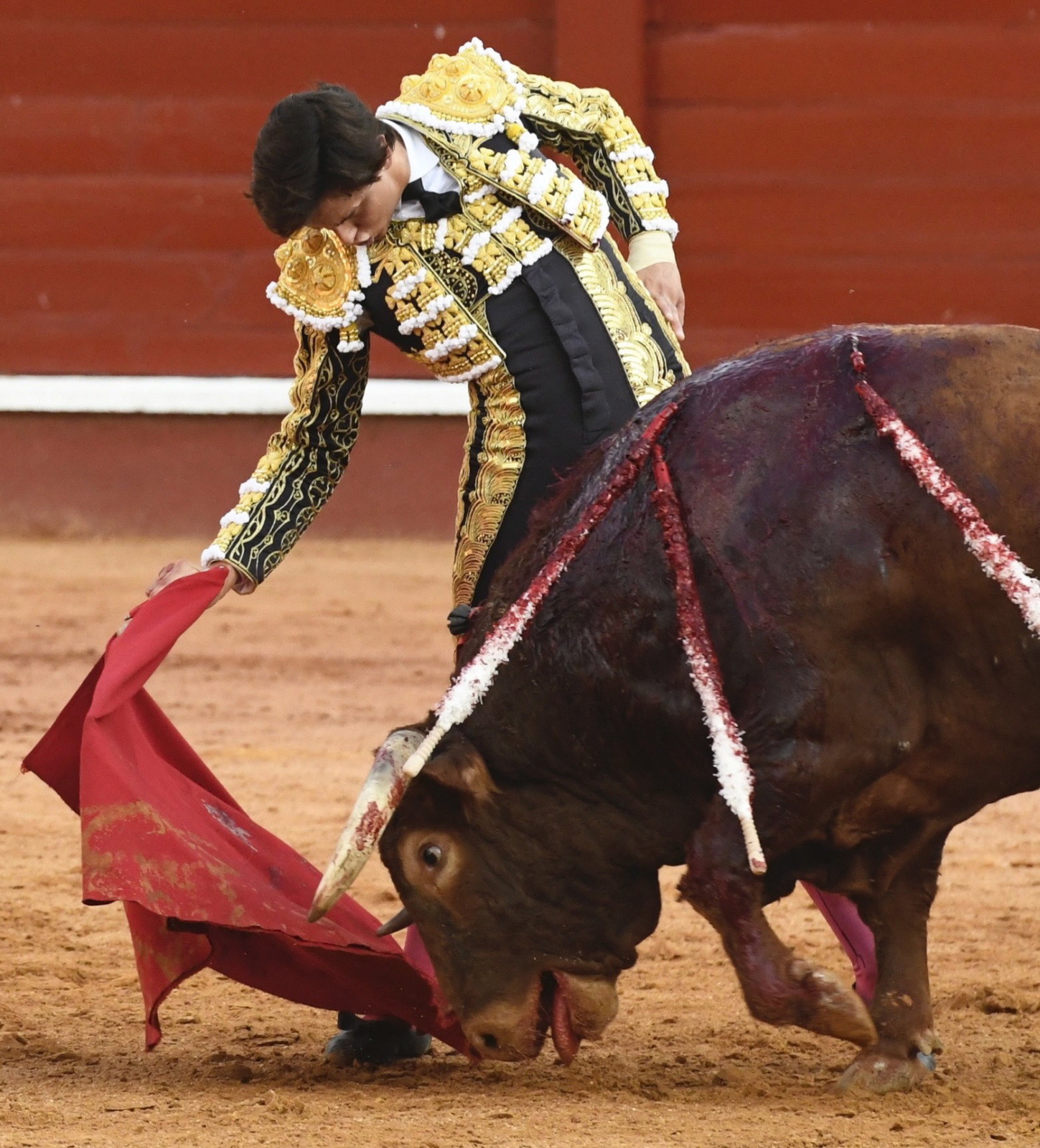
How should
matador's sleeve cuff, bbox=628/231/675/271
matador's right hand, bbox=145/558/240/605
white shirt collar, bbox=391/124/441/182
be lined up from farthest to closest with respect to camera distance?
matador's sleeve cuff, bbox=628/231/675/271
matador's right hand, bbox=145/558/240/605
white shirt collar, bbox=391/124/441/182

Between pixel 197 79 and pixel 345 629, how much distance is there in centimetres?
282

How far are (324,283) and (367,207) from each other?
6.6 inches

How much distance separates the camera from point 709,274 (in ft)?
26.4

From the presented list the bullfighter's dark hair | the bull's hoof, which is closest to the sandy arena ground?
the bull's hoof

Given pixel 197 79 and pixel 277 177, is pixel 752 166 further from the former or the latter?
pixel 277 177

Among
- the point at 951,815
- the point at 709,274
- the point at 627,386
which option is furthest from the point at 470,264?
the point at 709,274

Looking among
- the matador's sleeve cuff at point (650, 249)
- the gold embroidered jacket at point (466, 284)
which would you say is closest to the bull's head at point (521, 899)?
the gold embroidered jacket at point (466, 284)

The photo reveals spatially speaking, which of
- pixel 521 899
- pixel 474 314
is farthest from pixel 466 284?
pixel 521 899

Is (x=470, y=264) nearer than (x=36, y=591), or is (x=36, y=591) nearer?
(x=470, y=264)

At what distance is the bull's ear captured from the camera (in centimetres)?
256

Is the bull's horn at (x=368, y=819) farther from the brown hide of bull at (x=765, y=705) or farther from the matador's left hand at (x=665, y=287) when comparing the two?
the matador's left hand at (x=665, y=287)

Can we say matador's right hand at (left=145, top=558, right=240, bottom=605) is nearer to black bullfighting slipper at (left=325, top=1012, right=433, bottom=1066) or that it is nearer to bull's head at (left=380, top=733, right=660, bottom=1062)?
bull's head at (left=380, top=733, right=660, bottom=1062)

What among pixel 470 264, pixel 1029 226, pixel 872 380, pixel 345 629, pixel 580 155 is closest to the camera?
pixel 872 380

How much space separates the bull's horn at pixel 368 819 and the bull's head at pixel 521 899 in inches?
2.0
